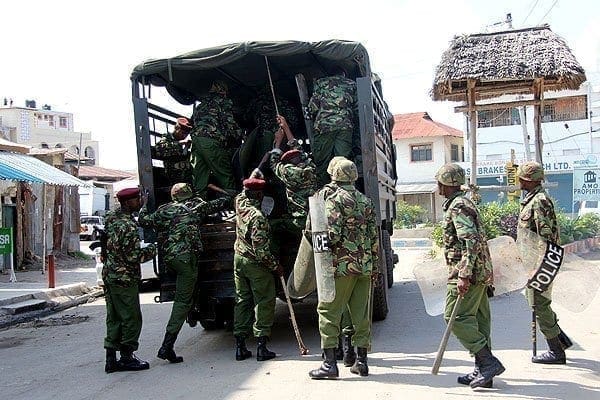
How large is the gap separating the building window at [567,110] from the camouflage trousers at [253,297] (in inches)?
1142

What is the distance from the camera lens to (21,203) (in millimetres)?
18062

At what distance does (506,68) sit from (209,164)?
20.9 ft

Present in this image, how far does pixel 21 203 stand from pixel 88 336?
1105 centimetres

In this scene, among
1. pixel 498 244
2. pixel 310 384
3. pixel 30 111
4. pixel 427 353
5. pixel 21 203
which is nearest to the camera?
pixel 310 384

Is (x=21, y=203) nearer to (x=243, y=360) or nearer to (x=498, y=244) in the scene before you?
(x=243, y=360)

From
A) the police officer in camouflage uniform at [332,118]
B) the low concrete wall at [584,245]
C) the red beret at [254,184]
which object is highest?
the police officer in camouflage uniform at [332,118]

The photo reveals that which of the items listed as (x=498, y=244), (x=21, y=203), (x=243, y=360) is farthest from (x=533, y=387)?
→ (x=21, y=203)

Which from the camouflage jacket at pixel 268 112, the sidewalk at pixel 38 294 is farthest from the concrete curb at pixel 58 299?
the camouflage jacket at pixel 268 112

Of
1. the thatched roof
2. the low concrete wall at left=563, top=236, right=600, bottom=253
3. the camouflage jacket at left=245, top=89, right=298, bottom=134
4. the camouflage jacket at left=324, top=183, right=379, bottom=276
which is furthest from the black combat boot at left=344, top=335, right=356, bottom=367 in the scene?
the low concrete wall at left=563, top=236, right=600, bottom=253

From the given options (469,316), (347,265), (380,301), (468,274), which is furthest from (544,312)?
(380,301)

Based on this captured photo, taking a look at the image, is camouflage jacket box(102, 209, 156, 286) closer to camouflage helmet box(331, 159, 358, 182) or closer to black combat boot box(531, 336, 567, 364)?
camouflage helmet box(331, 159, 358, 182)

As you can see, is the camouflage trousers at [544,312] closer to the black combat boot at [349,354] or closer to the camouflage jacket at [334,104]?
the black combat boot at [349,354]

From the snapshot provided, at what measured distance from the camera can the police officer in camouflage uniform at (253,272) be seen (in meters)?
6.02

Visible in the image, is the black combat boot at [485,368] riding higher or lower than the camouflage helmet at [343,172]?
lower
